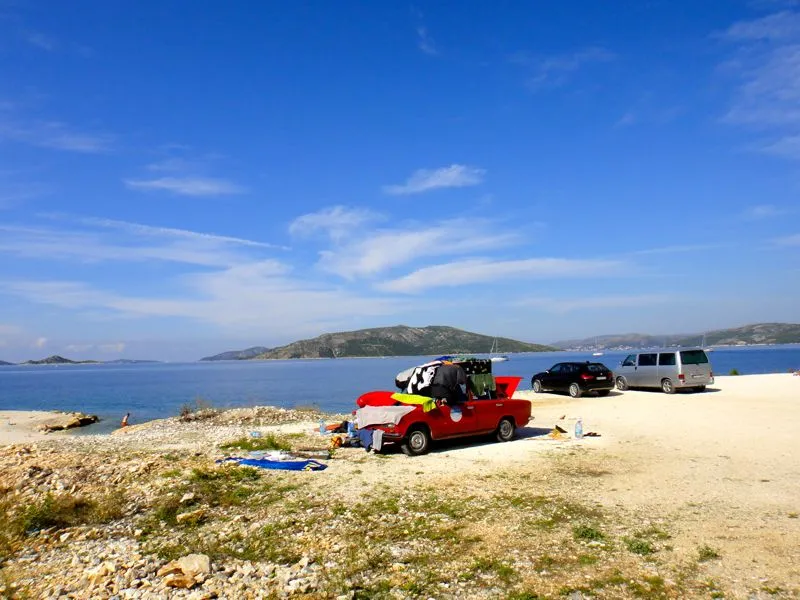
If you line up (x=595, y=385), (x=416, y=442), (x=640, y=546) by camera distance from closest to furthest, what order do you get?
(x=640, y=546) → (x=416, y=442) → (x=595, y=385)

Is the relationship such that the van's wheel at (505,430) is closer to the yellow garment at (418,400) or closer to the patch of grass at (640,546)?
the yellow garment at (418,400)

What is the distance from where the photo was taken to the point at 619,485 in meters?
9.84

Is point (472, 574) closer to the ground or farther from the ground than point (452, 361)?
closer to the ground

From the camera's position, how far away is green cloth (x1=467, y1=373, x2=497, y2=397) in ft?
48.8

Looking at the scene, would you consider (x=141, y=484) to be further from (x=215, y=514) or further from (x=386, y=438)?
(x=386, y=438)

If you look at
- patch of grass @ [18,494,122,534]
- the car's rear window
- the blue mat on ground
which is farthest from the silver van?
patch of grass @ [18,494,122,534]

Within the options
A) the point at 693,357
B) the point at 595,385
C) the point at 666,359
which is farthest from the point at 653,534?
the point at 693,357

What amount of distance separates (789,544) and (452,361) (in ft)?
29.4

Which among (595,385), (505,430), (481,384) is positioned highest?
(481,384)

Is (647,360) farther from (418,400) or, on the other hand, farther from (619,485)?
(619,485)

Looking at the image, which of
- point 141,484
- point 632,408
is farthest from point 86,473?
point 632,408

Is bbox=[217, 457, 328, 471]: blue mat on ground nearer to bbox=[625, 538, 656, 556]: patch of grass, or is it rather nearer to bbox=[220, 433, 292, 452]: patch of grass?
bbox=[220, 433, 292, 452]: patch of grass

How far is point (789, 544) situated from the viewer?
674cm

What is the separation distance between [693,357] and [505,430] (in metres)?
15.5
